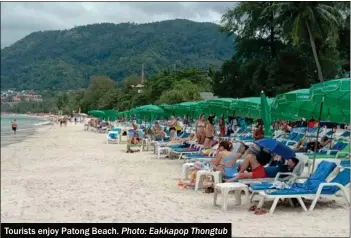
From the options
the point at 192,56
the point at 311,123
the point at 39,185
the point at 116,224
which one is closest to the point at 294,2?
the point at 311,123

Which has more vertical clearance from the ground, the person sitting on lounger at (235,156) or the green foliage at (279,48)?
the green foliage at (279,48)

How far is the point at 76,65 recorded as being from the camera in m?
192

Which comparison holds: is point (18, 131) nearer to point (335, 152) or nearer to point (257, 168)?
point (335, 152)

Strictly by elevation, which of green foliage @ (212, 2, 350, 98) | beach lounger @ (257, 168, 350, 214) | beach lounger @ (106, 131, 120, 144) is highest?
green foliage @ (212, 2, 350, 98)

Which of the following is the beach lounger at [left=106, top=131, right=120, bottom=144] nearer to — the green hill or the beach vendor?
the beach vendor

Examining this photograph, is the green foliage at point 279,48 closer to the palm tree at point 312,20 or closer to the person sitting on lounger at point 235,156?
the palm tree at point 312,20

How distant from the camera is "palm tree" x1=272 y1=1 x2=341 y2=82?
94.5 ft

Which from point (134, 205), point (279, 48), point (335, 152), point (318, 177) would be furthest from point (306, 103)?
point (279, 48)

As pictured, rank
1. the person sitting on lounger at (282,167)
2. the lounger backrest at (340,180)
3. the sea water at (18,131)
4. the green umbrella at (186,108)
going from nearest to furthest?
the lounger backrest at (340,180)
the person sitting on lounger at (282,167)
the green umbrella at (186,108)
the sea water at (18,131)

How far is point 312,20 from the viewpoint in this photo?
95.1 ft

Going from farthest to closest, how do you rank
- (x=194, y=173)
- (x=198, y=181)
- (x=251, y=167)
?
1. (x=194, y=173)
2. (x=198, y=181)
3. (x=251, y=167)

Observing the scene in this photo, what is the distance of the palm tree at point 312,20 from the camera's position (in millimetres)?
28812
